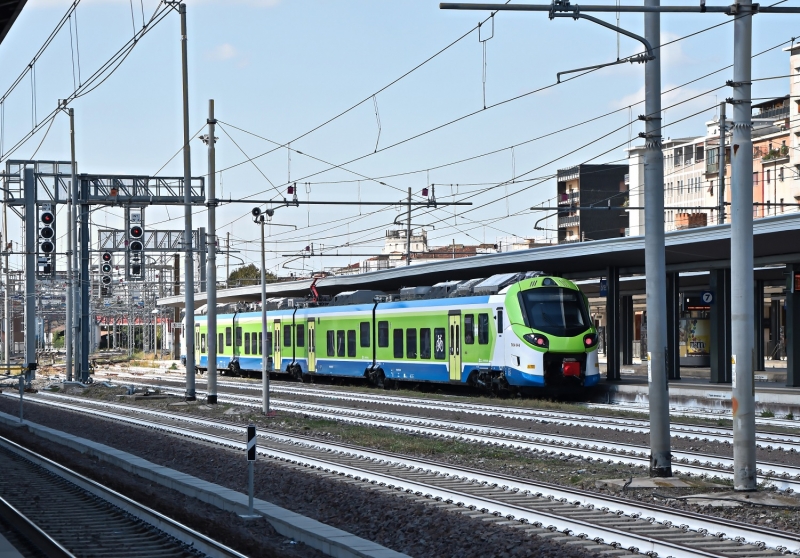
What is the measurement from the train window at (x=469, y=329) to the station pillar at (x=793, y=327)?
8682 millimetres

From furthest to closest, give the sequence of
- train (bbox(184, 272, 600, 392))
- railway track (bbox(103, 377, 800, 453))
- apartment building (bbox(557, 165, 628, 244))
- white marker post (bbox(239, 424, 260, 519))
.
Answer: apartment building (bbox(557, 165, 628, 244)), train (bbox(184, 272, 600, 392)), railway track (bbox(103, 377, 800, 453)), white marker post (bbox(239, 424, 260, 519))

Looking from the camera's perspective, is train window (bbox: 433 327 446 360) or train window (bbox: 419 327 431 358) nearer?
train window (bbox: 433 327 446 360)

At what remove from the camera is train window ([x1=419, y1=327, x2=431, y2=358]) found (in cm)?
3400

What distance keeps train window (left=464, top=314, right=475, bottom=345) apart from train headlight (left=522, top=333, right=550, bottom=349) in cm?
269

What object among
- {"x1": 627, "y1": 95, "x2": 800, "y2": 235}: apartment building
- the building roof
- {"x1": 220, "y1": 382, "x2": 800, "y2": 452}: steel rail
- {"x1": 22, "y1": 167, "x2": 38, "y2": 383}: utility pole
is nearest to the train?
{"x1": 220, "y1": 382, "x2": 800, "y2": 452}: steel rail

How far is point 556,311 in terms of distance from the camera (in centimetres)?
2970

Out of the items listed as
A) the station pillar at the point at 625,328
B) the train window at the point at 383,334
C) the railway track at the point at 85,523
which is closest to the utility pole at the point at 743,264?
the railway track at the point at 85,523

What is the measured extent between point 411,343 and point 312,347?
9.06 meters

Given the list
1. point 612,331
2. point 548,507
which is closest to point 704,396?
point 612,331

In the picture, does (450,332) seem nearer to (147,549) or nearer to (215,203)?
(215,203)

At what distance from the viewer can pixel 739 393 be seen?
→ 42.1ft

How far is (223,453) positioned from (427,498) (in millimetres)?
6705

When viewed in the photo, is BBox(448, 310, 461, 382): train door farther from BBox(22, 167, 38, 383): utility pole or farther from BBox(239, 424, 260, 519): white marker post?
BBox(22, 167, 38, 383): utility pole

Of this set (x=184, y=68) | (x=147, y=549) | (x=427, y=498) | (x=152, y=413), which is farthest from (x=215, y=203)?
(x=147, y=549)
